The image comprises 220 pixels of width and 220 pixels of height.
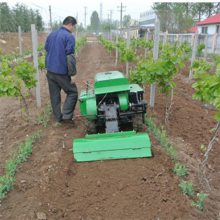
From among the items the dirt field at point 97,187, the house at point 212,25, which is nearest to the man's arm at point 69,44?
the dirt field at point 97,187

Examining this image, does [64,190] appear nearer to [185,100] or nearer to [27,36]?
[185,100]

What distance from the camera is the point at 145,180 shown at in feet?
12.3

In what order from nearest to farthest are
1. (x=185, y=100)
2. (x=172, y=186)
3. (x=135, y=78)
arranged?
(x=172, y=186), (x=135, y=78), (x=185, y=100)

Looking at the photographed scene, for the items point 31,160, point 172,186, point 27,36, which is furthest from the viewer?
point 27,36

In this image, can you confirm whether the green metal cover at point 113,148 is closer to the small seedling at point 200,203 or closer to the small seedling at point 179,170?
the small seedling at point 179,170

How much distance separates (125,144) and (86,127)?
1544 millimetres

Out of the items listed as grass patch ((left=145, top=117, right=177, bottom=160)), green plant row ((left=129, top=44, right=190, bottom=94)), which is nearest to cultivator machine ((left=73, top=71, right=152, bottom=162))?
grass patch ((left=145, top=117, right=177, bottom=160))

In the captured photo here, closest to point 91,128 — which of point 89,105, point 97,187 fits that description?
point 89,105

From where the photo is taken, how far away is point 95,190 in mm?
3566

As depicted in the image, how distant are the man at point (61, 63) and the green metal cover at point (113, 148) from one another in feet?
5.05

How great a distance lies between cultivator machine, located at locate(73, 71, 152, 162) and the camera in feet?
13.7

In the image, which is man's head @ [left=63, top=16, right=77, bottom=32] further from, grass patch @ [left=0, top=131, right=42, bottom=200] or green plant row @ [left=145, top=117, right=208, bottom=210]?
green plant row @ [left=145, top=117, right=208, bottom=210]

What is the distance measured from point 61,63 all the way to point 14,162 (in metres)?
1.97

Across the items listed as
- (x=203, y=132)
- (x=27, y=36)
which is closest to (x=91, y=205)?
(x=203, y=132)
